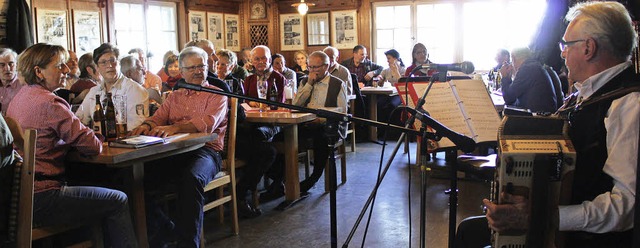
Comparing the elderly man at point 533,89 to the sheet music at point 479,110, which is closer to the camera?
the sheet music at point 479,110

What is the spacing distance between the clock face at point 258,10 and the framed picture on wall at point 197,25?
1.11 meters

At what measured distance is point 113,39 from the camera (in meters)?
7.98

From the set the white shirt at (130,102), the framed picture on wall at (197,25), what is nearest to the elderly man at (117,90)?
the white shirt at (130,102)

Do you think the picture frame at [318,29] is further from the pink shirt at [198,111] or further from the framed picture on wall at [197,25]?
the pink shirt at [198,111]

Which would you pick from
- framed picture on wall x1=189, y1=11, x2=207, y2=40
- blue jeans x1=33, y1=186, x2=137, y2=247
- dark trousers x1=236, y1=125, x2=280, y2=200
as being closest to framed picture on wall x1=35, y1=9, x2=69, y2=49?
framed picture on wall x1=189, y1=11, x2=207, y2=40

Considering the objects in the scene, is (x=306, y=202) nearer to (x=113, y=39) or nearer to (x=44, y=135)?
(x=44, y=135)

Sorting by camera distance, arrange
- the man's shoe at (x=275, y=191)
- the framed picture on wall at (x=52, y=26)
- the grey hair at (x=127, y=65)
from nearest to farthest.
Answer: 1. the grey hair at (x=127, y=65)
2. the man's shoe at (x=275, y=191)
3. the framed picture on wall at (x=52, y=26)

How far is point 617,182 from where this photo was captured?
158cm

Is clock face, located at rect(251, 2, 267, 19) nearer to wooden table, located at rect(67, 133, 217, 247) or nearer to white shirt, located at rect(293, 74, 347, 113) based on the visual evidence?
white shirt, located at rect(293, 74, 347, 113)

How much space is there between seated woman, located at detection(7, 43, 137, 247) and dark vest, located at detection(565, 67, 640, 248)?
6.45 feet

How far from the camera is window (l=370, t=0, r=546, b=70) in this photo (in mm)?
9305

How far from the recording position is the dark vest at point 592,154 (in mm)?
1627

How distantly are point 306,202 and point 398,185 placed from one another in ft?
3.03

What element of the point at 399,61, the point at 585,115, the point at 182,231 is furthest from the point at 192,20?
the point at 585,115
